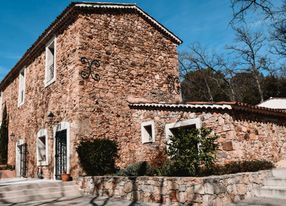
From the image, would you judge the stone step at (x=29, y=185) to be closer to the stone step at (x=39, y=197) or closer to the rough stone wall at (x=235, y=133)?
the stone step at (x=39, y=197)

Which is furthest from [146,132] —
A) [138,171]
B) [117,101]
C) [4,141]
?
[4,141]

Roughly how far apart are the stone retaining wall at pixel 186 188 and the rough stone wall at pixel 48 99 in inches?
122

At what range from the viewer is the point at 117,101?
37.1ft

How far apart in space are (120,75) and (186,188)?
20.7ft

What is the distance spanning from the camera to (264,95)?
2698 cm

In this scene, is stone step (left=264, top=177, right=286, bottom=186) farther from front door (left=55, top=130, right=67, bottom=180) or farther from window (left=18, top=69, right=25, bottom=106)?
window (left=18, top=69, right=25, bottom=106)

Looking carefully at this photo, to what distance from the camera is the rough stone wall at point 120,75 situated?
10.7 meters

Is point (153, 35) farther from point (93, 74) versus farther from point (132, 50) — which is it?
point (93, 74)

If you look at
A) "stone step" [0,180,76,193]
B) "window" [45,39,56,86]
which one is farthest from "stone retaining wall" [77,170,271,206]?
"window" [45,39,56,86]

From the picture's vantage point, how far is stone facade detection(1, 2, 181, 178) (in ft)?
34.8

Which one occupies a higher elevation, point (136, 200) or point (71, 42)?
point (71, 42)

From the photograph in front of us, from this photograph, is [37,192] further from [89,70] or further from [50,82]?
[50,82]

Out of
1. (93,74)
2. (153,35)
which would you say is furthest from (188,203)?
(153,35)

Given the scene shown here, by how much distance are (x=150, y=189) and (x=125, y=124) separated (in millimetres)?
4372
